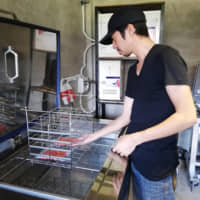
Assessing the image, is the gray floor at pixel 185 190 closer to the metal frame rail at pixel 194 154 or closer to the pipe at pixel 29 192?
the metal frame rail at pixel 194 154

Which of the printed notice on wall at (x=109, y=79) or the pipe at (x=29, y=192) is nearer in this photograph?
the pipe at (x=29, y=192)

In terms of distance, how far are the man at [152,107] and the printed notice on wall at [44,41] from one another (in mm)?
439

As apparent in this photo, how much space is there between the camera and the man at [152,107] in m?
0.71

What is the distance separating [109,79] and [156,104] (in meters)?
1.50

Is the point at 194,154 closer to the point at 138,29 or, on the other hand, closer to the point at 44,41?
the point at 138,29

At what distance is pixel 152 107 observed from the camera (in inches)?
33.6

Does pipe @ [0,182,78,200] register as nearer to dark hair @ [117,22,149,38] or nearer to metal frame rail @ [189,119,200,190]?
dark hair @ [117,22,149,38]

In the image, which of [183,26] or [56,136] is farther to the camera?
[183,26]

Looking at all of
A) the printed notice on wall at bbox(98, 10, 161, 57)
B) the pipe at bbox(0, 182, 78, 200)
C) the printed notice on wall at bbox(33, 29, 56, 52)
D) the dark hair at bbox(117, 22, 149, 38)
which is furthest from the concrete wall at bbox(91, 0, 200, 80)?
the pipe at bbox(0, 182, 78, 200)

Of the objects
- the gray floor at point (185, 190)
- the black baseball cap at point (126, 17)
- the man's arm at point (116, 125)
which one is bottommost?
the gray floor at point (185, 190)

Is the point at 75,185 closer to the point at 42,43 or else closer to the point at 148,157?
the point at 148,157

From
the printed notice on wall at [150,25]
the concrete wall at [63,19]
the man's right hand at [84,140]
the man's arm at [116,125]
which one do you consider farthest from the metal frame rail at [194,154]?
the concrete wall at [63,19]

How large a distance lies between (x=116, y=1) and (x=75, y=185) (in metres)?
2.42

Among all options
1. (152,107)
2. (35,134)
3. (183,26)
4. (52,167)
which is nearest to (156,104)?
(152,107)
